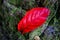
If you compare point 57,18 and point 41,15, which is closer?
point 41,15

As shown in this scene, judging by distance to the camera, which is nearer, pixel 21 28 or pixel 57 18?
pixel 21 28

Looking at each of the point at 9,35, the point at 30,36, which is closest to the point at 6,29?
the point at 9,35

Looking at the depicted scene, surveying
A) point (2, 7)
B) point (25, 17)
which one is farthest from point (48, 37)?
point (2, 7)

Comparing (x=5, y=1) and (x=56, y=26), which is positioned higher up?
(x=5, y=1)

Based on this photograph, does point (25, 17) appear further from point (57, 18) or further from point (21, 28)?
point (57, 18)

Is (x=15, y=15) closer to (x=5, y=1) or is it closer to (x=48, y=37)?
(x=5, y=1)

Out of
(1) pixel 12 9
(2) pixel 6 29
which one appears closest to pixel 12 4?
(1) pixel 12 9
